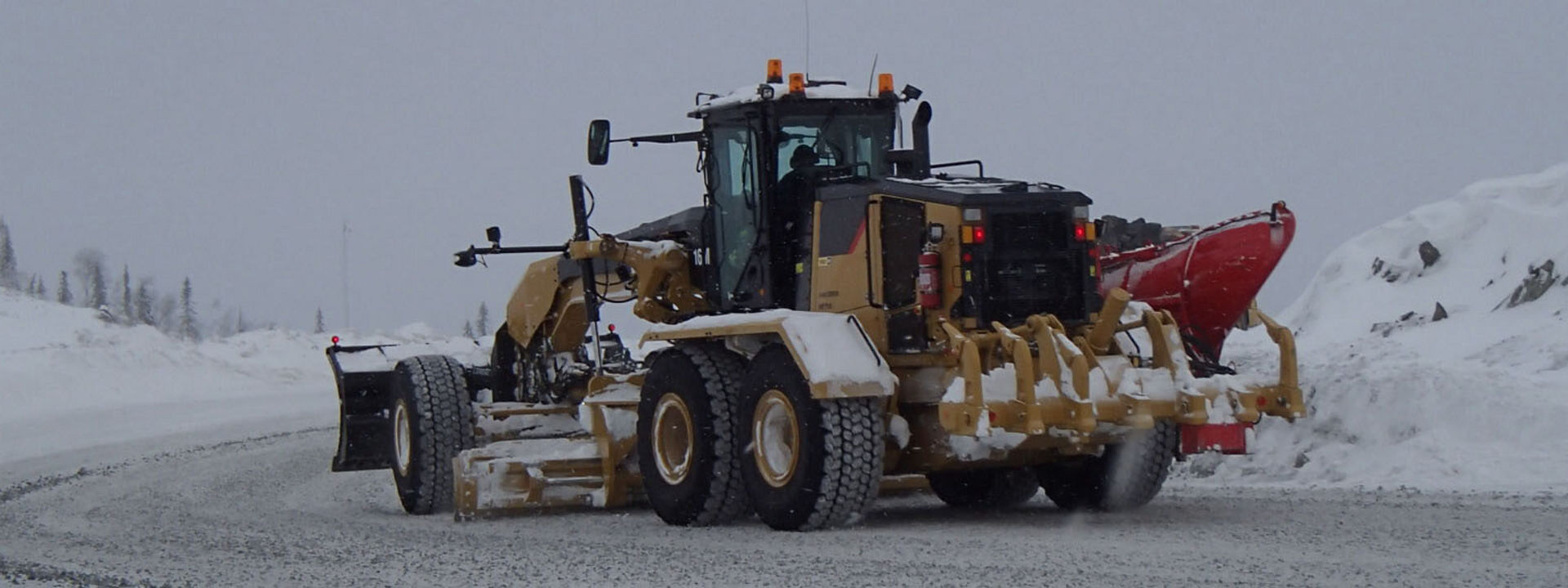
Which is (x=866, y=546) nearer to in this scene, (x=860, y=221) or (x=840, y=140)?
(x=860, y=221)

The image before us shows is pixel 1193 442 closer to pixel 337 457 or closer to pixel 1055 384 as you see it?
pixel 1055 384

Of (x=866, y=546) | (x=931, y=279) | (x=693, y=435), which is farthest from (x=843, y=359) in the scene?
(x=693, y=435)

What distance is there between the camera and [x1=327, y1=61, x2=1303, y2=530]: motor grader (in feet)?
32.4

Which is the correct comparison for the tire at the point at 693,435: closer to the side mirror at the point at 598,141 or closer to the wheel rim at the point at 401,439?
the side mirror at the point at 598,141

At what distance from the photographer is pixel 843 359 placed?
9.90 meters

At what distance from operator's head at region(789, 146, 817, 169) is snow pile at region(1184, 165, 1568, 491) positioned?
4798 millimetres

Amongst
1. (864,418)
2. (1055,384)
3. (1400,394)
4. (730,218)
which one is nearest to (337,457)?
(730,218)

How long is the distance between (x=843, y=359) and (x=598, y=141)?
296 centimetres

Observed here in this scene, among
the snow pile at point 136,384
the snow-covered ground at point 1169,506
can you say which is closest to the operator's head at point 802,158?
the snow-covered ground at point 1169,506

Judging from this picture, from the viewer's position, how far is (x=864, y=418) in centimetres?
999

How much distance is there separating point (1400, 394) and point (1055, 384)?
5.64 m

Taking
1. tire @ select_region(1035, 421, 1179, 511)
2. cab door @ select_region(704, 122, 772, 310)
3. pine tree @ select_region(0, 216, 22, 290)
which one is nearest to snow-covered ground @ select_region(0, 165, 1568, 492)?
tire @ select_region(1035, 421, 1179, 511)

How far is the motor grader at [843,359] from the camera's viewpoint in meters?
9.87

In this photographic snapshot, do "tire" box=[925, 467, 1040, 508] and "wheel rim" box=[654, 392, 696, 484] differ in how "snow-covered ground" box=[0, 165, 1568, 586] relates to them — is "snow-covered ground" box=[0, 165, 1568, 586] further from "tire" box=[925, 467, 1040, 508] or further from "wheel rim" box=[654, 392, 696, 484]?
"wheel rim" box=[654, 392, 696, 484]
